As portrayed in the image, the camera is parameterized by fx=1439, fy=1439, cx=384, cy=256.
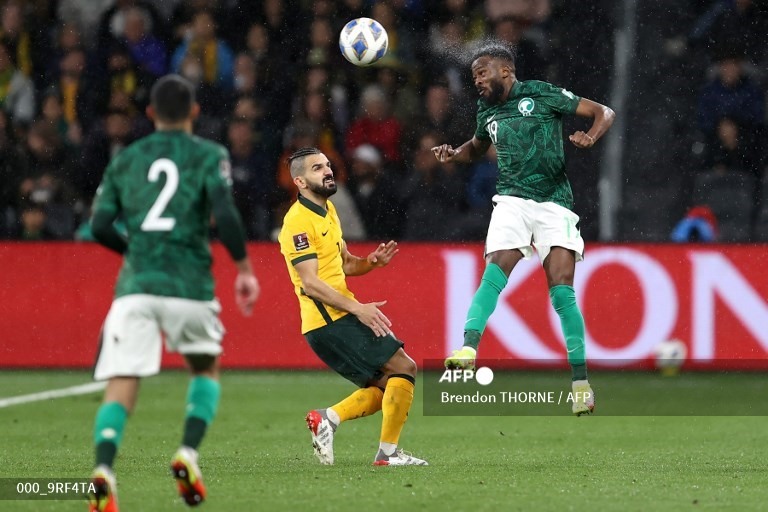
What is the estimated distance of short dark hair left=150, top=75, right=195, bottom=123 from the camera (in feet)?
A: 19.3

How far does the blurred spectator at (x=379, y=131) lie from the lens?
14.1 meters

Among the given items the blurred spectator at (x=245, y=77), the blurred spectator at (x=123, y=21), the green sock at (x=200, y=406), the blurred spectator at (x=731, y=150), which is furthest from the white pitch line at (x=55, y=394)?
the blurred spectator at (x=731, y=150)

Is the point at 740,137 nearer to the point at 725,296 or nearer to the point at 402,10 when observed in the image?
the point at 725,296

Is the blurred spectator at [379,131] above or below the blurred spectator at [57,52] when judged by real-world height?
below

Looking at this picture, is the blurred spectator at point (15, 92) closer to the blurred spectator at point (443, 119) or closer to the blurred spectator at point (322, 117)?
the blurred spectator at point (322, 117)

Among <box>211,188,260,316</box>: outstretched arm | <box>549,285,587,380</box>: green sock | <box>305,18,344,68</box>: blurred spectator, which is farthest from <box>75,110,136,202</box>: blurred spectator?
<box>211,188,260,316</box>: outstretched arm

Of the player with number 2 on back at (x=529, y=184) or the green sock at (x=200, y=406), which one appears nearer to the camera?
the green sock at (x=200, y=406)

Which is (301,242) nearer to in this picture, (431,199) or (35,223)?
(431,199)

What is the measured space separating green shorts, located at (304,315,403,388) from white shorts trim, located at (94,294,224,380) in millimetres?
2197

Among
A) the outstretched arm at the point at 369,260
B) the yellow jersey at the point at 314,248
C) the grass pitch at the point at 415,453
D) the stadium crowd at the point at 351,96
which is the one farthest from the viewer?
the stadium crowd at the point at 351,96

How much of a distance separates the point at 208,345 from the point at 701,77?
355 inches

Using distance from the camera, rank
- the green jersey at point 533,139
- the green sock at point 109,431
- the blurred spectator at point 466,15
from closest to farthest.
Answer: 1. the green sock at point 109,431
2. the green jersey at point 533,139
3. the blurred spectator at point 466,15

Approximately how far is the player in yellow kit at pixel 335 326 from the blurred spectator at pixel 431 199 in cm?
521

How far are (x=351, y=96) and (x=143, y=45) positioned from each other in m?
2.18
